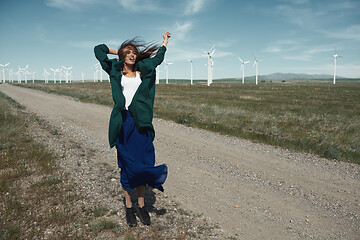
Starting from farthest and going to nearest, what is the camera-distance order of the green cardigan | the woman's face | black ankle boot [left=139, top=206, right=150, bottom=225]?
black ankle boot [left=139, top=206, right=150, bottom=225] < the woman's face < the green cardigan

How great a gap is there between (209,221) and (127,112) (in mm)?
2231

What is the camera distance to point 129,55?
3.91 m

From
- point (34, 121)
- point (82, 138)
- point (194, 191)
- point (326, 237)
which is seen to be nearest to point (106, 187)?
point (194, 191)

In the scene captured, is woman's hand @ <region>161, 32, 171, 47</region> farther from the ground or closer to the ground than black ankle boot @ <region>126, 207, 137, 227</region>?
farther from the ground

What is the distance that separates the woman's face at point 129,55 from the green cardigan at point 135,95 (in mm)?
94

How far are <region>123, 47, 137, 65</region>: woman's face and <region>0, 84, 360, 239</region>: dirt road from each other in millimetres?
2731

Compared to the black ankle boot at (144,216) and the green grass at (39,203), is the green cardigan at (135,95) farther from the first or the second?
the green grass at (39,203)

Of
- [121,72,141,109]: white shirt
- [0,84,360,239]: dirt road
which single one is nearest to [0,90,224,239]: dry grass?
[0,84,360,239]: dirt road

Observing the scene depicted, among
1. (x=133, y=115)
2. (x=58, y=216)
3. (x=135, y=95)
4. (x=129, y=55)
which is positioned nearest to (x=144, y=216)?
(x=58, y=216)

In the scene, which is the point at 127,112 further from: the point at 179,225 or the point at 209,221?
the point at 209,221

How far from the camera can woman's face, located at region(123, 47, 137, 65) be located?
153 inches

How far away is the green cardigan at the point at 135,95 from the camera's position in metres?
3.77

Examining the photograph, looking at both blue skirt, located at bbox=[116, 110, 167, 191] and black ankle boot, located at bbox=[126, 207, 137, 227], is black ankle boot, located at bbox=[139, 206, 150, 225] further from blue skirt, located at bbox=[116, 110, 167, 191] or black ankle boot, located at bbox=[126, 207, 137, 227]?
blue skirt, located at bbox=[116, 110, 167, 191]

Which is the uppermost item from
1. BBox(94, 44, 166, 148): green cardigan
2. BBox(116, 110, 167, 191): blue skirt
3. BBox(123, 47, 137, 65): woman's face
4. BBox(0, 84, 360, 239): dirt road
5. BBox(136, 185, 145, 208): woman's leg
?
BBox(123, 47, 137, 65): woman's face
